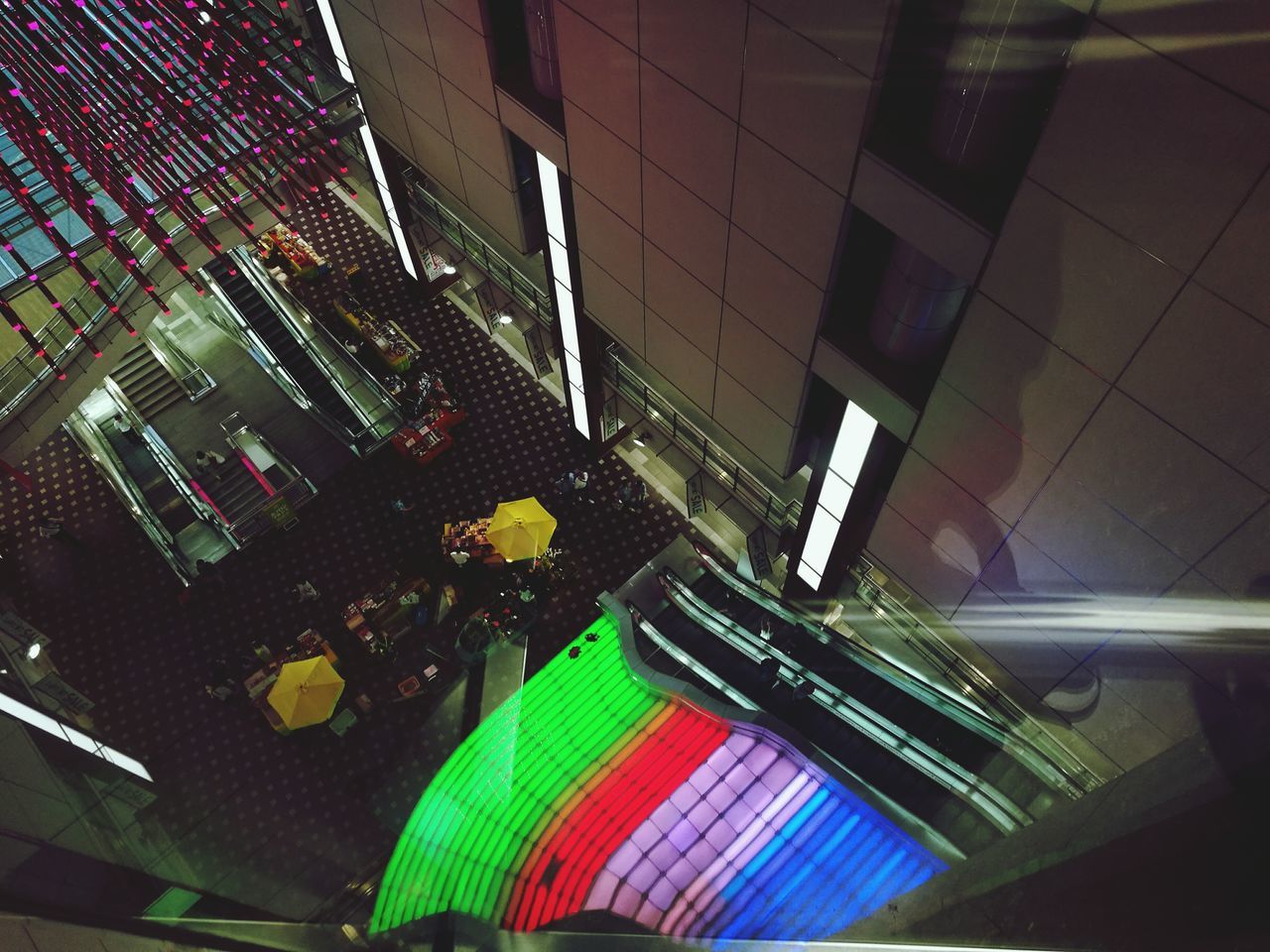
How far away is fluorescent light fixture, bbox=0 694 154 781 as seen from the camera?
1136cm

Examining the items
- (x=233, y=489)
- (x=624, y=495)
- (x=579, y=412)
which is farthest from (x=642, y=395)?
(x=233, y=489)

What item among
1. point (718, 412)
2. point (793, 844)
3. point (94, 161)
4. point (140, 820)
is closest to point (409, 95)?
point (94, 161)

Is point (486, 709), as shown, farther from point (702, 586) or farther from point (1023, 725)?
point (1023, 725)

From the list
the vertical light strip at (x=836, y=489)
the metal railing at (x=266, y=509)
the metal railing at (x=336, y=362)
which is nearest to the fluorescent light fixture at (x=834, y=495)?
the vertical light strip at (x=836, y=489)

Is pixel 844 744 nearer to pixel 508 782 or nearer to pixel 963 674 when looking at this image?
pixel 963 674

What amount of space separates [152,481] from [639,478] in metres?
11.7

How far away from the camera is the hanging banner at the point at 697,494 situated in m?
15.9

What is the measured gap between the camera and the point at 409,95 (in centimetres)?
1470

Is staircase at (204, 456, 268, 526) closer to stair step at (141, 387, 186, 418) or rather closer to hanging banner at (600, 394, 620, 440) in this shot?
stair step at (141, 387, 186, 418)

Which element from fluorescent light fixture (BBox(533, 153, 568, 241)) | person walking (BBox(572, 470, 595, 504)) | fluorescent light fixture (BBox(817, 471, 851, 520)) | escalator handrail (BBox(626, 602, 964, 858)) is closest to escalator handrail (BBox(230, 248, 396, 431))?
person walking (BBox(572, 470, 595, 504))

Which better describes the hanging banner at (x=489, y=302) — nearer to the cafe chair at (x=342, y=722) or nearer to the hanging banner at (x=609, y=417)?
the hanging banner at (x=609, y=417)

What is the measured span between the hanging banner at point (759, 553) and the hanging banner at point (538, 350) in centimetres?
613

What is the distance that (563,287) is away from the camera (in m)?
14.6

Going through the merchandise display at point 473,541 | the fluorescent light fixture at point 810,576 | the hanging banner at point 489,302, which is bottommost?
the merchandise display at point 473,541
